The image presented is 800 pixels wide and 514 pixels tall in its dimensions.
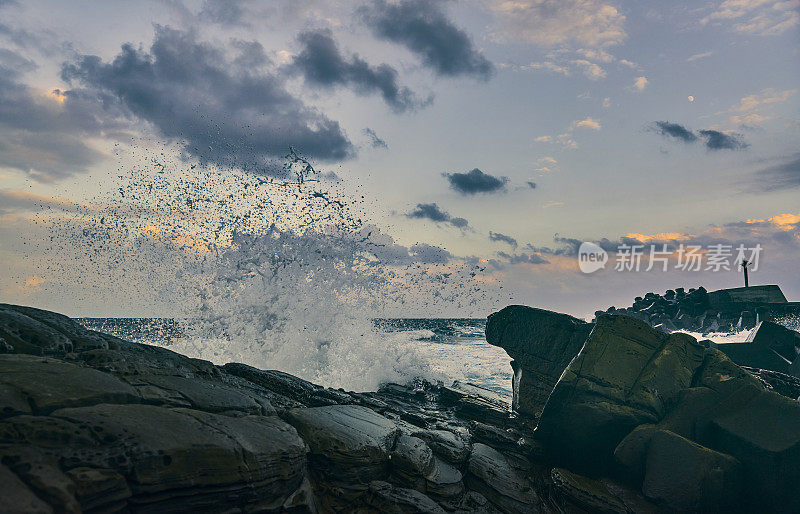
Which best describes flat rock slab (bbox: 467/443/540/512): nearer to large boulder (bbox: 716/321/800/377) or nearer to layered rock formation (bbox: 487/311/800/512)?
layered rock formation (bbox: 487/311/800/512)

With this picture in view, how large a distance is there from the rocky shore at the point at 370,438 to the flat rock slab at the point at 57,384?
0.9 inches

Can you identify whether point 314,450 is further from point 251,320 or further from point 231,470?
point 251,320

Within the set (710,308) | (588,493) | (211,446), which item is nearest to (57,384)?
(211,446)

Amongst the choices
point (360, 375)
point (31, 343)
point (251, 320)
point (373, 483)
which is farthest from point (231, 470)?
point (251, 320)

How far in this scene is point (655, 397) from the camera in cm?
756

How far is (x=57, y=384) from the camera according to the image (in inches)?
156

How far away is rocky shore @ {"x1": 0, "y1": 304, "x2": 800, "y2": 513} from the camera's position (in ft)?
11.1

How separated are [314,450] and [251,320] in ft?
36.8

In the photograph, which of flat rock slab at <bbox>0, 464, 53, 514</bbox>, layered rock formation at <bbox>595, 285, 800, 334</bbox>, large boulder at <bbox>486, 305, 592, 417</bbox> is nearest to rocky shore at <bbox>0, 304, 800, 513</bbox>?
flat rock slab at <bbox>0, 464, 53, 514</bbox>

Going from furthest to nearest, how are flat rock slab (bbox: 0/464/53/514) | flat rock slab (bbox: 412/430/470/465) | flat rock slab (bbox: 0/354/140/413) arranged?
flat rock slab (bbox: 412/430/470/465) < flat rock slab (bbox: 0/354/140/413) < flat rock slab (bbox: 0/464/53/514)

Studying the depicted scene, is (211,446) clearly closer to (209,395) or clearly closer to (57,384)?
(209,395)

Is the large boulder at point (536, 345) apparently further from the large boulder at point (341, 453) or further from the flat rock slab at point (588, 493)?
the large boulder at point (341, 453)

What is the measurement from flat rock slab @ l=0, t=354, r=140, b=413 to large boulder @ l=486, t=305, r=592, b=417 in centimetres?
942

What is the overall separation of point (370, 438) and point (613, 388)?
5093 millimetres
